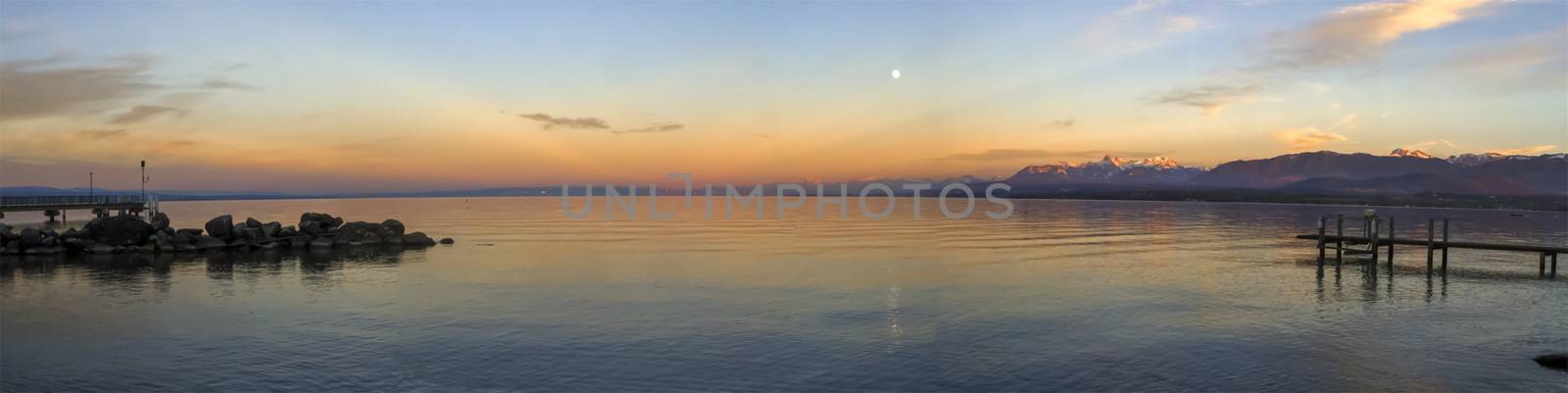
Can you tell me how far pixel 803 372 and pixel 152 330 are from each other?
17.4 meters

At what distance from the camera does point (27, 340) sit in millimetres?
20562

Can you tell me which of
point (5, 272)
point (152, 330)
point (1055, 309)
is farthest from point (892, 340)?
point (5, 272)

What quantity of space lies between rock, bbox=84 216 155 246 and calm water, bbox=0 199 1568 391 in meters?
4.39

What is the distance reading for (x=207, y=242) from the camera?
4781 cm

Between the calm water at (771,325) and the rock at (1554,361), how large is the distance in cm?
28

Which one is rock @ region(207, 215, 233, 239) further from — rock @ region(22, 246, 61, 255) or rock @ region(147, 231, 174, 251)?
rock @ region(22, 246, 61, 255)

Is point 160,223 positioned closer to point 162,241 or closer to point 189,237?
point 189,237

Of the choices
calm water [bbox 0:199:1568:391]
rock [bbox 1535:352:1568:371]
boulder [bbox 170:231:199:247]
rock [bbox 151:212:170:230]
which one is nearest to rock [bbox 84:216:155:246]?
rock [bbox 151:212:170:230]

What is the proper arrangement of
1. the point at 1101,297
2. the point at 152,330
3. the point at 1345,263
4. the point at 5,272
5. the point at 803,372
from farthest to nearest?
1. the point at 1345,263
2. the point at 5,272
3. the point at 1101,297
4. the point at 152,330
5. the point at 803,372

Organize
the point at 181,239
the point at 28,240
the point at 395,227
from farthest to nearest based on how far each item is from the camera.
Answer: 1. the point at 395,227
2. the point at 181,239
3. the point at 28,240

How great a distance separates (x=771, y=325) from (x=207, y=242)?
1606 inches

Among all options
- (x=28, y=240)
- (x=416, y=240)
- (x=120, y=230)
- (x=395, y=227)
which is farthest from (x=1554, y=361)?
(x=28, y=240)

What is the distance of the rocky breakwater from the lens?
44.6 m

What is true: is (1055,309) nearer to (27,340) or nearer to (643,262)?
(643,262)
